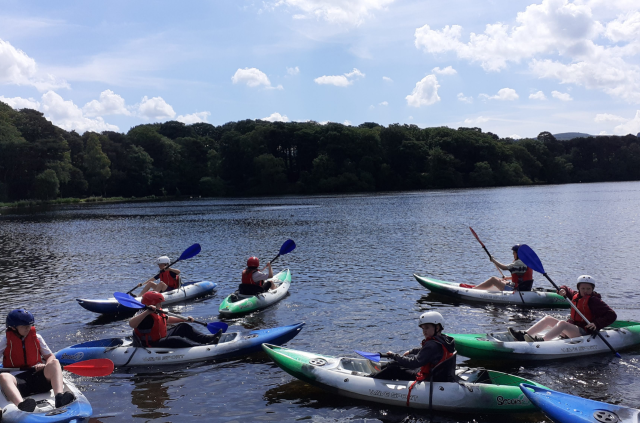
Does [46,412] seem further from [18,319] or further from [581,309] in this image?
[581,309]

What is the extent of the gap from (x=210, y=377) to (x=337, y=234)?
2196cm

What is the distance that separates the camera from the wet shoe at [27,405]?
6.64 metres

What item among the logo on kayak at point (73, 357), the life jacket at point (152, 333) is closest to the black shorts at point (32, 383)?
the logo on kayak at point (73, 357)

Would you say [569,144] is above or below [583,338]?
above

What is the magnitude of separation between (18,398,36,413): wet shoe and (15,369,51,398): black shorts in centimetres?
68

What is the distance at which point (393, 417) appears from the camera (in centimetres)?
756

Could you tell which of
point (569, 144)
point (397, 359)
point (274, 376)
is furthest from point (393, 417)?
point (569, 144)

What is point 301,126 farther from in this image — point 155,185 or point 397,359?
point 397,359

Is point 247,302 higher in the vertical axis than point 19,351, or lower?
lower

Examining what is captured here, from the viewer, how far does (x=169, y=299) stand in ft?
48.0

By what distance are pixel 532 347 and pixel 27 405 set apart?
8.44m

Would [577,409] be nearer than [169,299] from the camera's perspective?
Yes

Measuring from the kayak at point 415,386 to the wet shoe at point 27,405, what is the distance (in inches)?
147

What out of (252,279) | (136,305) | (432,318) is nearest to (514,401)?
(432,318)
